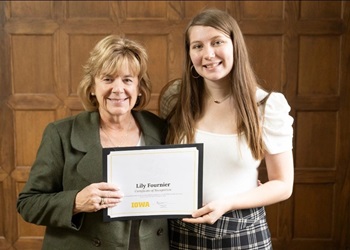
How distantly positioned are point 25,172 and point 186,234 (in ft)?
5.74

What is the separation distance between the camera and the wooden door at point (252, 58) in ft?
8.92

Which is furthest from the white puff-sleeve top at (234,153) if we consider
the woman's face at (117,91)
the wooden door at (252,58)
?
→ the wooden door at (252,58)

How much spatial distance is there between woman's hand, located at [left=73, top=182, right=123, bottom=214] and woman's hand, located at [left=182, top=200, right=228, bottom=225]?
228 mm

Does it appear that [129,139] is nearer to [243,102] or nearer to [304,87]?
[243,102]

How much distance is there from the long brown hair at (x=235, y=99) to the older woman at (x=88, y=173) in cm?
18

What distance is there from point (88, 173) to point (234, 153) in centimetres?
44

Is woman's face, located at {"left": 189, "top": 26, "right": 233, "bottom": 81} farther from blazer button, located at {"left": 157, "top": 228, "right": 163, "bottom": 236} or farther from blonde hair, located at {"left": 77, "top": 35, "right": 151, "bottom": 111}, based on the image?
blazer button, located at {"left": 157, "top": 228, "right": 163, "bottom": 236}

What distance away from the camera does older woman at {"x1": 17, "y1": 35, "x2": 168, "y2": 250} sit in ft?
4.21

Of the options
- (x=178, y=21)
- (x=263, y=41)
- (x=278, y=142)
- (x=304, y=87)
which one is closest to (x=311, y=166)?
(x=304, y=87)

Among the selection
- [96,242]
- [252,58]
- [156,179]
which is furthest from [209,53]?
[252,58]

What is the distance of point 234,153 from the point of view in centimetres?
138

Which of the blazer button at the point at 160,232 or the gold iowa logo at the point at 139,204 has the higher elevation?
the gold iowa logo at the point at 139,204

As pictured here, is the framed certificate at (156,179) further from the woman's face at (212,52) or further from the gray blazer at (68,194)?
the woman's face at (212,52)

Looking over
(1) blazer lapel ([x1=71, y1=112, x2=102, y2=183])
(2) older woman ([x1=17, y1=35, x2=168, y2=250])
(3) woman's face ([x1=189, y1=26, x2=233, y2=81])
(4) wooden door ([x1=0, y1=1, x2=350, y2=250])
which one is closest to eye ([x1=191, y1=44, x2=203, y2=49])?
(3) woman's face ([x1=189, y1=26, x2=233, y2=81])
